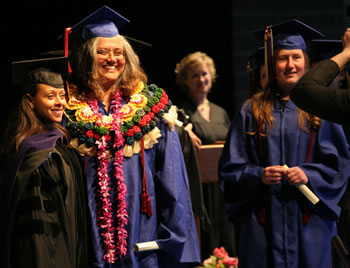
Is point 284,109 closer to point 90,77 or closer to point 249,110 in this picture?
point 249,110

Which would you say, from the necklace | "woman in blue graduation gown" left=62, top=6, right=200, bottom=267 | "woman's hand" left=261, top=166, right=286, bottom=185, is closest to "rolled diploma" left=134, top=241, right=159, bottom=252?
"woman in blue graduation gown" left=62, top=6, right=200, bottom=267

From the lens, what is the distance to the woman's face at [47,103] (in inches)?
119

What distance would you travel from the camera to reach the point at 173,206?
3.21 metres

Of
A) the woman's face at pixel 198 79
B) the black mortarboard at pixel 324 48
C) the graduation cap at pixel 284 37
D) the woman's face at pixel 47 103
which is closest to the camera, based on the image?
the woman's face at pixel 47 103

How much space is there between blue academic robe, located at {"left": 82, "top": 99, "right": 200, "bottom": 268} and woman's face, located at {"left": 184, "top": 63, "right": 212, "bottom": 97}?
245 cm

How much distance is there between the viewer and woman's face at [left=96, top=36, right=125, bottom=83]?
3.29 meters

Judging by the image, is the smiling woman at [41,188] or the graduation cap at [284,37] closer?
the smiling woman at [41,188]

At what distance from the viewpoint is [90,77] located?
3.32 metres

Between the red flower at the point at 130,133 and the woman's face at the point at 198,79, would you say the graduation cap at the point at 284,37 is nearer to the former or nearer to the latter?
the red flower at the point at 130,133

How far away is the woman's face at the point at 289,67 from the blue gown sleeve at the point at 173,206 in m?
0.75

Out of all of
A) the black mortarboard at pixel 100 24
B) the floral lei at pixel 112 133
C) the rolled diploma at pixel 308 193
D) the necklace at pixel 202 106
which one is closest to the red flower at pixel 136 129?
the floral lei at pixel 112 133

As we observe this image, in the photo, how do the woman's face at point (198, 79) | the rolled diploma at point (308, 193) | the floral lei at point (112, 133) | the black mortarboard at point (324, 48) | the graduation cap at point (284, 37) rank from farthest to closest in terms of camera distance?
the woman's face at point (198, 79) < the black mortarboard at point (324, 48) < the graduation cap at point (284, 37) < the rolled diploma at point (308, 193) < the floral lei at point (112, 133)

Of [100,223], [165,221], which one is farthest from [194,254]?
[100,223]

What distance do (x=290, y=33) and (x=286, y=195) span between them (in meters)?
0.97
